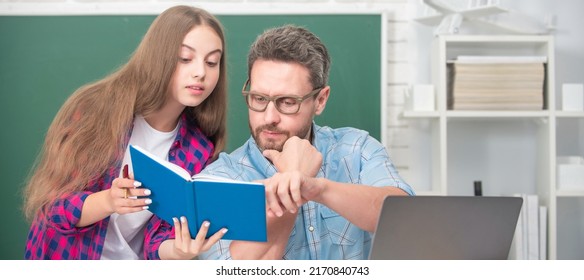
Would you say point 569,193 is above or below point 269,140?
below

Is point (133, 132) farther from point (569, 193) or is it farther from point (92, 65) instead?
point (569, 193)

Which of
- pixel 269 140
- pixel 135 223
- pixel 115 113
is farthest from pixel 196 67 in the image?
pixel 135 223

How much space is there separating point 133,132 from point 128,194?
53 centimetres

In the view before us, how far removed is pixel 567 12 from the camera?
2.92 metres

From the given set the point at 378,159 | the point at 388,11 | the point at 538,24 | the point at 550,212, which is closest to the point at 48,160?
the point at 378,159

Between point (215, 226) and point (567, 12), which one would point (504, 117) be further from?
point (215, 226)

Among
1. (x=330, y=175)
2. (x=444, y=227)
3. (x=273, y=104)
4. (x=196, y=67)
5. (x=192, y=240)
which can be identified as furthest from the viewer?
(x=196, y=67)

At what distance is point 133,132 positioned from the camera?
2127 mm

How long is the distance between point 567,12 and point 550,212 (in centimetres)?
86

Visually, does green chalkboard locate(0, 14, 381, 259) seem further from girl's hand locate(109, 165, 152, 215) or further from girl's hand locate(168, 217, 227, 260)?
girl's hand locate(168, 217, 227, 260)

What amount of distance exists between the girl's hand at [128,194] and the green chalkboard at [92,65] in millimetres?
1157

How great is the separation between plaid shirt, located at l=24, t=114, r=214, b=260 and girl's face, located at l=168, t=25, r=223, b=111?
0.34ft

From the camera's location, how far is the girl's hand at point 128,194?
1.58 metres

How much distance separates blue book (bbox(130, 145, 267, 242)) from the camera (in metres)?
1.37
